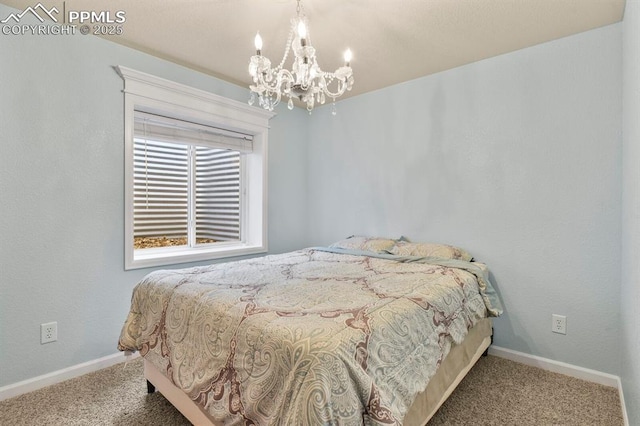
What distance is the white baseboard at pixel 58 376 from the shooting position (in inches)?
73.9

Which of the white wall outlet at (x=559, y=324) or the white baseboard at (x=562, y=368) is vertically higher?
the white wall outlet at (x=559, y=324)

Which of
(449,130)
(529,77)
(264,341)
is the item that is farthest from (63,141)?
(529,77)

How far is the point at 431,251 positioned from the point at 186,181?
2321 mm

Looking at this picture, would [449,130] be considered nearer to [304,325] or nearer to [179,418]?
[304,325]

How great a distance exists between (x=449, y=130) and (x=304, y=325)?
2.21m

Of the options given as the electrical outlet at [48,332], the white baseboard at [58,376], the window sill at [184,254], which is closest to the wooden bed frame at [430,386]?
the white baseboard at [58,376]

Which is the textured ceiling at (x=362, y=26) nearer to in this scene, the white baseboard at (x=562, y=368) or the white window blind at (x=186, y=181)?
the white window blind at (x=186, y=181)

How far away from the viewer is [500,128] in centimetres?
239

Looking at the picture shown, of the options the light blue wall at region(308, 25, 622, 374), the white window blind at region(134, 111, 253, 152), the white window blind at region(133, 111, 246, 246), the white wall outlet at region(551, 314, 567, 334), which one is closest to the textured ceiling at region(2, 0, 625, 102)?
the light blue wall at region(308, 25, 622, 374)

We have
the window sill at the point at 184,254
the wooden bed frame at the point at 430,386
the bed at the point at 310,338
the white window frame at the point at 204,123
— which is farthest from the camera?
the window sill at the point at 184,254

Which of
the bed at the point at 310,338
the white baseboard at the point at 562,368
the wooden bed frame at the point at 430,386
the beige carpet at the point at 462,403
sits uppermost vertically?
the bed at the point at 310,338

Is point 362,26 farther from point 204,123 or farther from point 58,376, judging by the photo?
point 58,376

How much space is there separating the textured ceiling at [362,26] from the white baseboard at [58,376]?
6.94 feet

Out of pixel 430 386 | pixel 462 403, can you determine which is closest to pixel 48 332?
pixel 430 386
